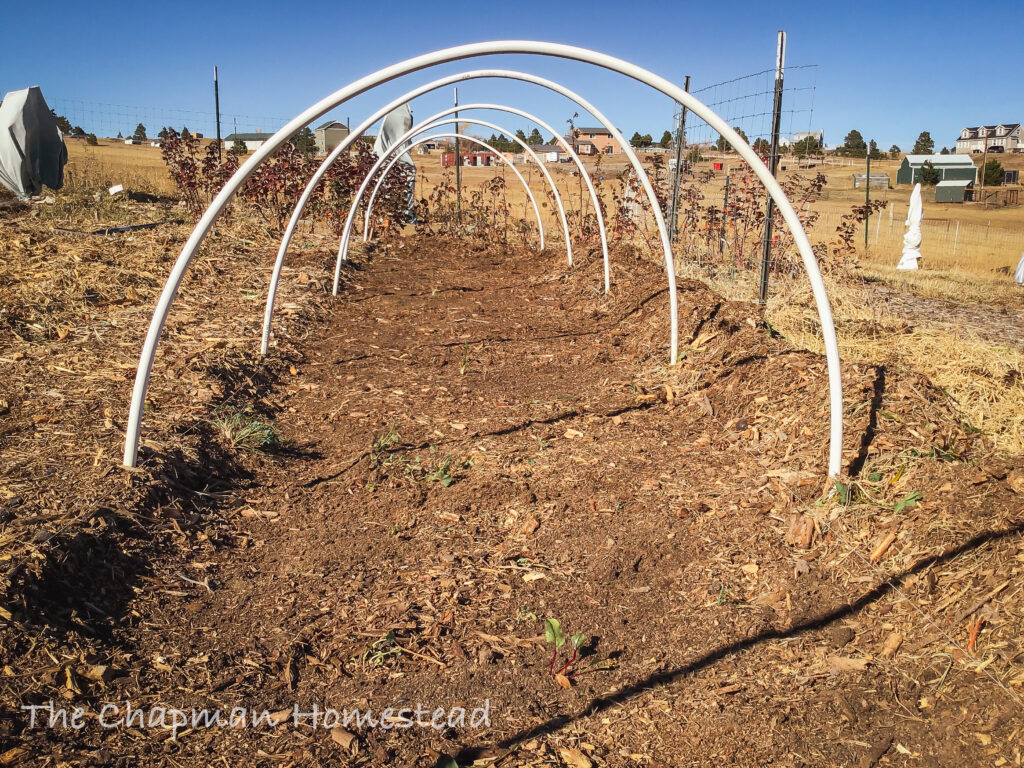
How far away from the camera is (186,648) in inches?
97.7

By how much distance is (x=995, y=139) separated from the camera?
220 ft

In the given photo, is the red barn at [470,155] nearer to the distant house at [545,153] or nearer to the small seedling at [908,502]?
the distant house at [545,153]

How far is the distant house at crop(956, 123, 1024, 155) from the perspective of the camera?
6178 centimetres

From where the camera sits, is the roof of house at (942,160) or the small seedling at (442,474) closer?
the small seedling at (442,474)

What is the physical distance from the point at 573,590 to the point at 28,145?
14.8 metres

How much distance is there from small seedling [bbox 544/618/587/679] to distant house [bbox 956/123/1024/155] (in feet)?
232

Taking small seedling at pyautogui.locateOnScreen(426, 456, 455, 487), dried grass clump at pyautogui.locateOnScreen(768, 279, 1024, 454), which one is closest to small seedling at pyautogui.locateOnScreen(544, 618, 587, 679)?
small seedling at pyautogui.locateOnScreen(426, 456, 455, 487)

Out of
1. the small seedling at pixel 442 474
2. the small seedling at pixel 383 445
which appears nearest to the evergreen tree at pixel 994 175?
the small seedling at pixel 383 445

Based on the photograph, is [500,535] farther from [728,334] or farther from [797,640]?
[728,334]

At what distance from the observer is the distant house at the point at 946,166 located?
127ft

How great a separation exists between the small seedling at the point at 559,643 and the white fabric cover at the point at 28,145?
14709 mm

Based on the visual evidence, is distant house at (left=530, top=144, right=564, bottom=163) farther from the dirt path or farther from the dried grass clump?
the dirt path

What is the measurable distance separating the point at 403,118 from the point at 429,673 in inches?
541

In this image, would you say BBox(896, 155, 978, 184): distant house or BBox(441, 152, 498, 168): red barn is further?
BBox(896, 155, 978, 184): distant house
